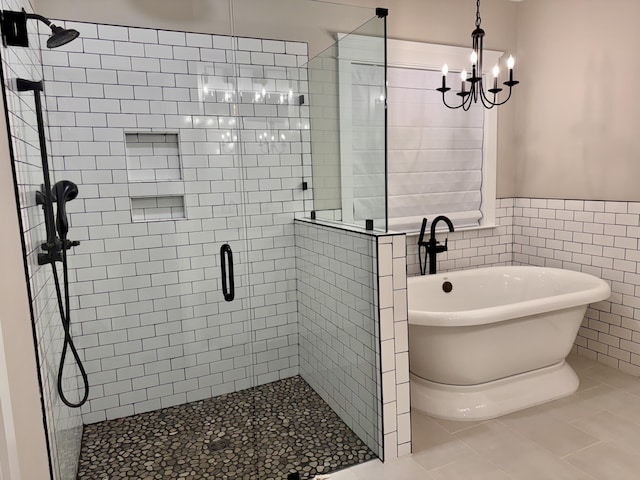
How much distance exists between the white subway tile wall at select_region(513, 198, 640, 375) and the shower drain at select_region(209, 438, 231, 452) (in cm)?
289

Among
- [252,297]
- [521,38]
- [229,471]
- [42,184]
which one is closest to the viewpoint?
[42,184]

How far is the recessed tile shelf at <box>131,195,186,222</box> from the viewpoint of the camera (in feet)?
8.60

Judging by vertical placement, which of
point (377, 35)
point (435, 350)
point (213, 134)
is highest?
point (377, 35)

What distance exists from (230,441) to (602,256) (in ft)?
9.78

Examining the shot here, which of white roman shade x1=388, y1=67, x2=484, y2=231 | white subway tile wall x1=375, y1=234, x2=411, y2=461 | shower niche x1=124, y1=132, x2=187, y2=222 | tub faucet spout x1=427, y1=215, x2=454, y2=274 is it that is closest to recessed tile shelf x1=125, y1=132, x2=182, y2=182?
shower niche x1=124, y1=132, x2=187, y2=222

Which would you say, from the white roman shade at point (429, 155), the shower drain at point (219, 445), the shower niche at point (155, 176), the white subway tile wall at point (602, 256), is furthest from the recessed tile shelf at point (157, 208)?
the white subway tile wall at point (602, 256)

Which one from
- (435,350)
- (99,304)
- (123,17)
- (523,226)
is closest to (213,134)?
(123,17)

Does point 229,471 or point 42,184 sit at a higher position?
point 42,184

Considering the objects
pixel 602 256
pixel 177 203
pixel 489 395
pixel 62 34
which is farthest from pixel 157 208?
pixel 602 256

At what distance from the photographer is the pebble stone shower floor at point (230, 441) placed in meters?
2.26

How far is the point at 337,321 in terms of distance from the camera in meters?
2.64

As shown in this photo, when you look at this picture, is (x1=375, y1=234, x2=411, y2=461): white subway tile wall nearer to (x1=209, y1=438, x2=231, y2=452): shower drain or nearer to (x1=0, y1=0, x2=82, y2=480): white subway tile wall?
(x1=209, y1=438, x2=231, y2=452): shower drain

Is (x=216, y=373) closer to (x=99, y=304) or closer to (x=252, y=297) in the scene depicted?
(x=252, y=297)

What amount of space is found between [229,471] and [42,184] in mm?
1673
